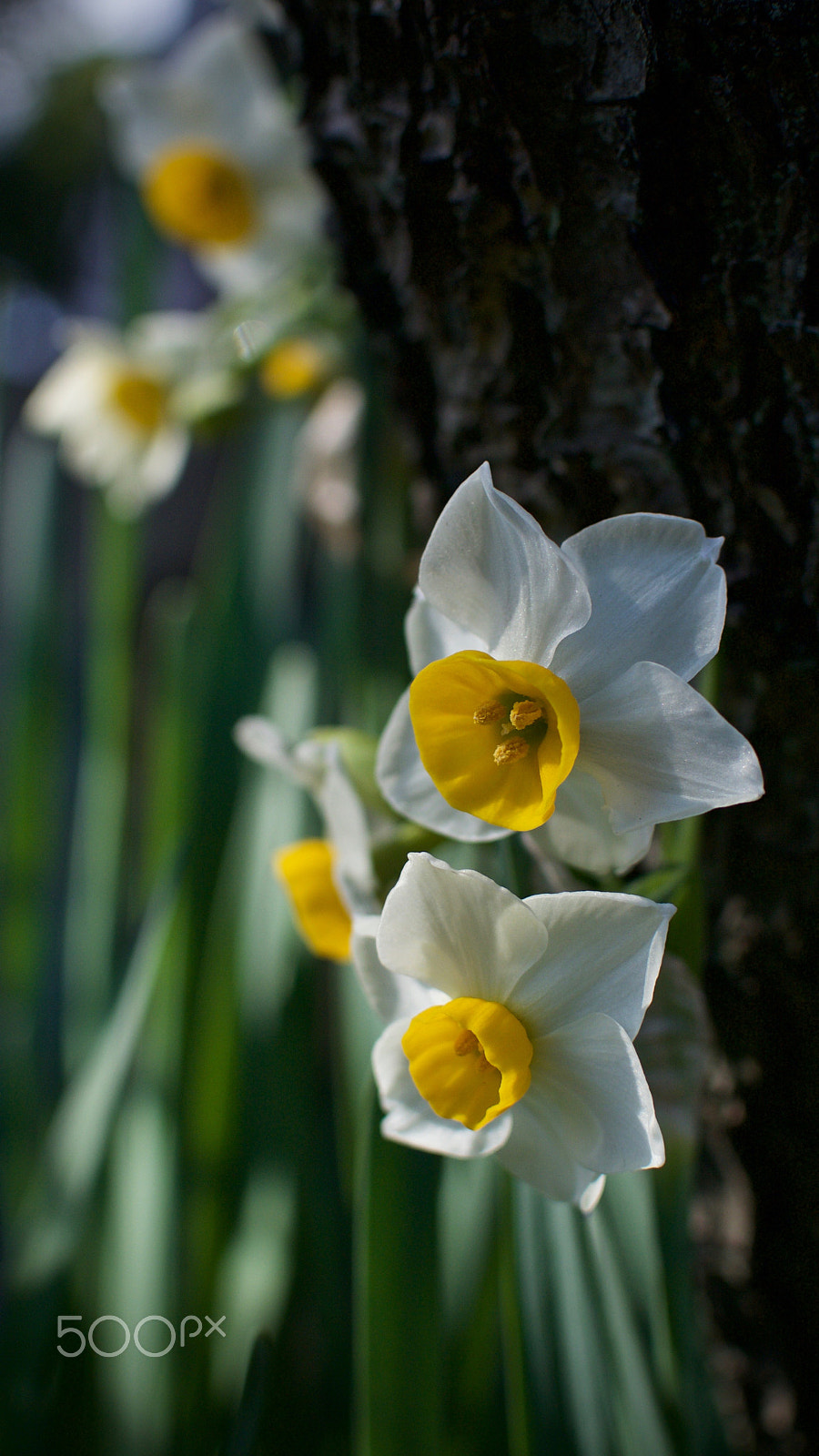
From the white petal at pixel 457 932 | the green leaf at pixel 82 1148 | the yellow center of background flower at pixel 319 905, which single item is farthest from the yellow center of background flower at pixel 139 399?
the white petal at pixel 457 932

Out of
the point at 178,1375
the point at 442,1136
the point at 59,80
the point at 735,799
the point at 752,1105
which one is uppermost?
the point at 59,80

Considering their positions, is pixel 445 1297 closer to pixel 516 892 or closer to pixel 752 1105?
pixel 752 1105

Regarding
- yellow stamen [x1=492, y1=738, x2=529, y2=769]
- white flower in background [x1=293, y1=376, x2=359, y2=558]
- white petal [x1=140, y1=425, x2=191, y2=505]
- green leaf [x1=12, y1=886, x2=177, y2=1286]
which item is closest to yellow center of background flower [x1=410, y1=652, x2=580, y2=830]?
yellow stamen [x1=492, y1=738, x2=529, y2=769]

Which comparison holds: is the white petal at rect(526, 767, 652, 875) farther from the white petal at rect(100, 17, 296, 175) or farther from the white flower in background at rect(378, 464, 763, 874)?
the white petal at rect(100, 17, 296, 175)

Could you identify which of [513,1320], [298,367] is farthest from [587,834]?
[298,367]

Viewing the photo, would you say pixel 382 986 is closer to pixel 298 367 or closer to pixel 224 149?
pixel 298 367

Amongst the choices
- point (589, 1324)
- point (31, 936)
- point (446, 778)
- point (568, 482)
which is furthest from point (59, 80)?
point (589, 1324)
